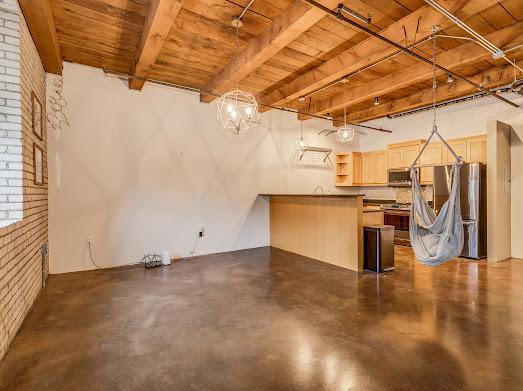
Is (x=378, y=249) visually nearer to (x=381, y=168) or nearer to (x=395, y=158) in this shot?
(x=395, y=158)

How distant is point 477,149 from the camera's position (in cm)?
527

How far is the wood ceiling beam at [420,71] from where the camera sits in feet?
10.6

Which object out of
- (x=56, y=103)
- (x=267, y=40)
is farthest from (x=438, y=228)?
(x=56, y=103)

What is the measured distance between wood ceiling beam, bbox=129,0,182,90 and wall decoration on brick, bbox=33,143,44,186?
1.59 meters

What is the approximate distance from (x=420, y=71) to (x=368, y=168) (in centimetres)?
342

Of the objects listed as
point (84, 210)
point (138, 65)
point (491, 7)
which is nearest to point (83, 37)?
point (138, 65)

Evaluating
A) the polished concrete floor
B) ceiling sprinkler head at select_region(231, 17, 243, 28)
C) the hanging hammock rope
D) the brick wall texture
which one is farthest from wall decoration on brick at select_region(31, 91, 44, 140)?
the hanging hammock rope

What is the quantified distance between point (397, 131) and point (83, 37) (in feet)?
21.6

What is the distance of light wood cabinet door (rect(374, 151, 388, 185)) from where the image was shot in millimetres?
6910

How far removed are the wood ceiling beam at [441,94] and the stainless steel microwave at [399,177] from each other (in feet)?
4.21

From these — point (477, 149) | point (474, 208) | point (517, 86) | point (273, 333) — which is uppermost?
point (517, 86)

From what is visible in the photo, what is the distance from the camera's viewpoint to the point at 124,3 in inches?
110

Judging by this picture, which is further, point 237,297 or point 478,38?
point 237,297

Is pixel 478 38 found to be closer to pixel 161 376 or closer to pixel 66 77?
pixel 161 376
